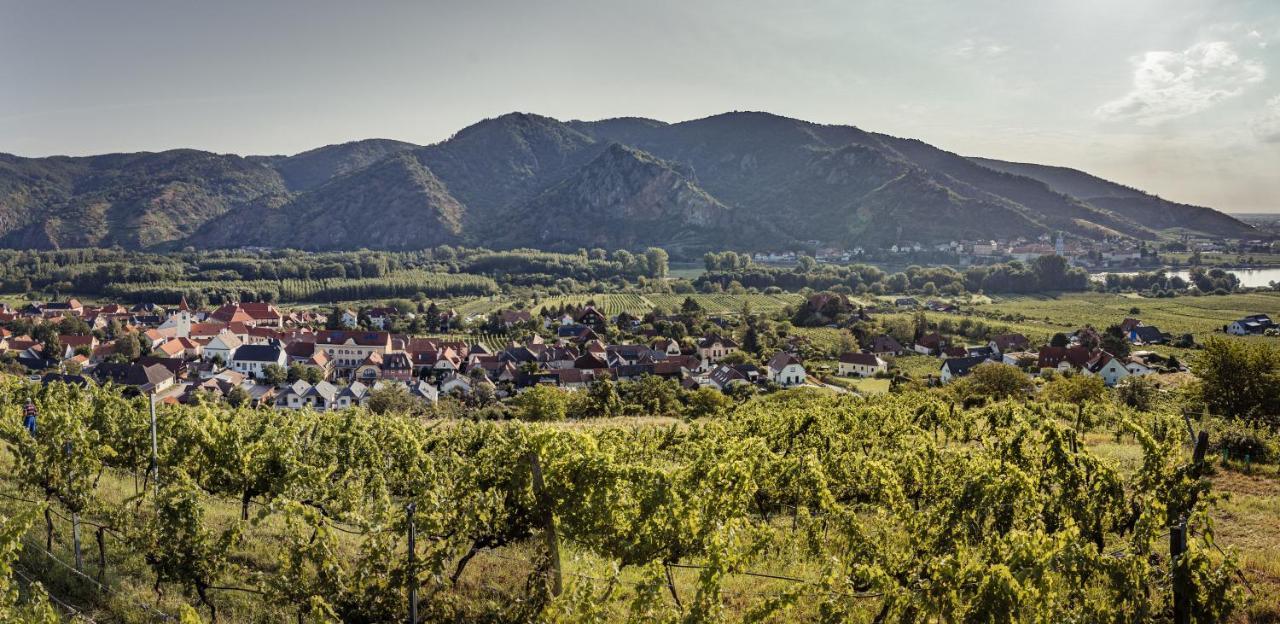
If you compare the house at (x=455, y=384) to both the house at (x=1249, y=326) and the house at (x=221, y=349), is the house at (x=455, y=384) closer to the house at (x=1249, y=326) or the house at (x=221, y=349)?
the house at (x=221, y=349)

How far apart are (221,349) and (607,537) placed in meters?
74.6

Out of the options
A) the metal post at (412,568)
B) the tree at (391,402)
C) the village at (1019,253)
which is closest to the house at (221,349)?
the tree at (391,402)

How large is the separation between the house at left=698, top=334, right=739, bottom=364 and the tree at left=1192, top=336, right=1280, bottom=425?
42.4 m

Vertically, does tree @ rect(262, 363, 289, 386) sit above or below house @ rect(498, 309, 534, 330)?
below

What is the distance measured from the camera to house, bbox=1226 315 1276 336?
68.9 meters

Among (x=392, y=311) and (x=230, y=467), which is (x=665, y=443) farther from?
(x=392, y=311)

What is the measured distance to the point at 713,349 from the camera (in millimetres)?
69188

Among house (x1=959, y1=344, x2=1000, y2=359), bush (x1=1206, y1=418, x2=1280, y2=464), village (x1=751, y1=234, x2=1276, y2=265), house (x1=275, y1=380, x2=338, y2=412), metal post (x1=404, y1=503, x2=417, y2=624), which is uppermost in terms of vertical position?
village (x1=751, y1=234, x2=1276, y2=265)

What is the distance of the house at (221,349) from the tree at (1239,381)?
248 ft

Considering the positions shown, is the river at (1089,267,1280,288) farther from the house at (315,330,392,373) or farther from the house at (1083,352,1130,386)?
the house at (315,330,392,373)

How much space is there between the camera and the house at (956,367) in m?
58.9

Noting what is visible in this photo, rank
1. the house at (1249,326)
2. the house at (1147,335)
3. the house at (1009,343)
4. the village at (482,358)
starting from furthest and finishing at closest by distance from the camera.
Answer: the house at (1147,335) → the house at (1249,326) → the house at (1009,343) → the village at (482,358)

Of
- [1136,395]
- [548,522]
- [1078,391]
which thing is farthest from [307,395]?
[1136,395]

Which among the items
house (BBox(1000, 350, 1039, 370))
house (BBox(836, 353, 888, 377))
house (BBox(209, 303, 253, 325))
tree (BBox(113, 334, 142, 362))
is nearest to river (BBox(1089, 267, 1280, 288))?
house (BBox(1000, 350, 1039, 370))
